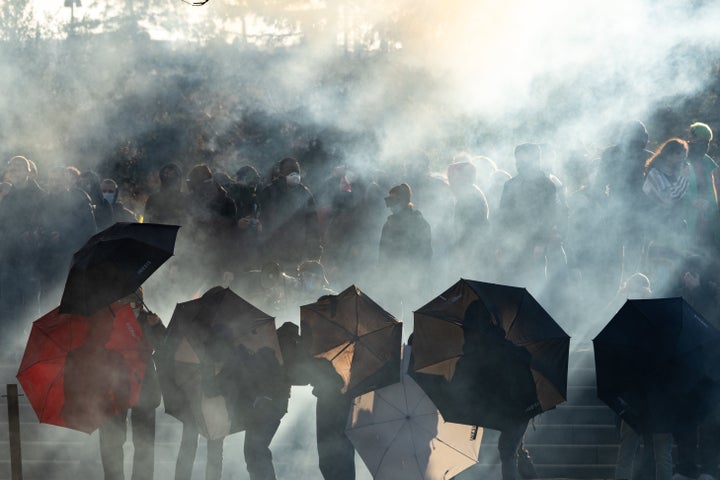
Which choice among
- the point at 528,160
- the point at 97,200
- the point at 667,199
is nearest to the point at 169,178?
the point at 97,200

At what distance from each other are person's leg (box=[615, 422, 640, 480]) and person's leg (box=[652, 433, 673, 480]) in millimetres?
593

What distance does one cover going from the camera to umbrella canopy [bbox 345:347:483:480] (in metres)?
8.43

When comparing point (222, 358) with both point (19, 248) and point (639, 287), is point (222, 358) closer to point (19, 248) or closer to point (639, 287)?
point (639, 287)

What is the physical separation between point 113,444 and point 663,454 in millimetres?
3898

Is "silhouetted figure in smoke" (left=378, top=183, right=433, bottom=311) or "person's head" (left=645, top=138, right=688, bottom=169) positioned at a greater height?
"person's head" (left=645, top=138, right=688, bottom=169)

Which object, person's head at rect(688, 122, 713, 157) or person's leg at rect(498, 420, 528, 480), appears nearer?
person's leg at rect(498, 420, 528, 480)

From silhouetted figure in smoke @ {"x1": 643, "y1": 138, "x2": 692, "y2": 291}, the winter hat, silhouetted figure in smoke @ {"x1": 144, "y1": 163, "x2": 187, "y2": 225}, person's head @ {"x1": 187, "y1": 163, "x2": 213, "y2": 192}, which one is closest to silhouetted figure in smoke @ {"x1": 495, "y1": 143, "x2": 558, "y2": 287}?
silhouetted figure in smoke @ {"x1": 643, "y1": 138, "x2": 692, "y2": 291}

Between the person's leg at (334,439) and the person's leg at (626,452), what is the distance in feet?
6.75

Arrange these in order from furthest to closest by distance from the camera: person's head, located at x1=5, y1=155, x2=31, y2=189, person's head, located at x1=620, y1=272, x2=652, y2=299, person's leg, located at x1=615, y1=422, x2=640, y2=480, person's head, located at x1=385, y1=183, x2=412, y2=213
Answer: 1. person's head, located at x1=5, y1=155, x2=31, y2=189
2. person's head, located at x1=385, y1=183, x2=412, y2=213
3. person's head, located at x1=620, y1=272, x2=652, y2=299
4. person's leg, located at x1=615, y1=422, x2=640, y2=480

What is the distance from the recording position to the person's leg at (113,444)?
28.8 ft

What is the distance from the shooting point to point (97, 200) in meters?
13.7

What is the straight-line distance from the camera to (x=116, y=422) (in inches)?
346

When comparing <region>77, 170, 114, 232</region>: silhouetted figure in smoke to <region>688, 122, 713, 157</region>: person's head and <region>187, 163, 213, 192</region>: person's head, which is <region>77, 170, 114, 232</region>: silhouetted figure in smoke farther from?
<region>688, 122, 713, 157</region>: person's head

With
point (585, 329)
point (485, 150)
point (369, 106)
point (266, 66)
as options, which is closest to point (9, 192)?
point (585, 329)
